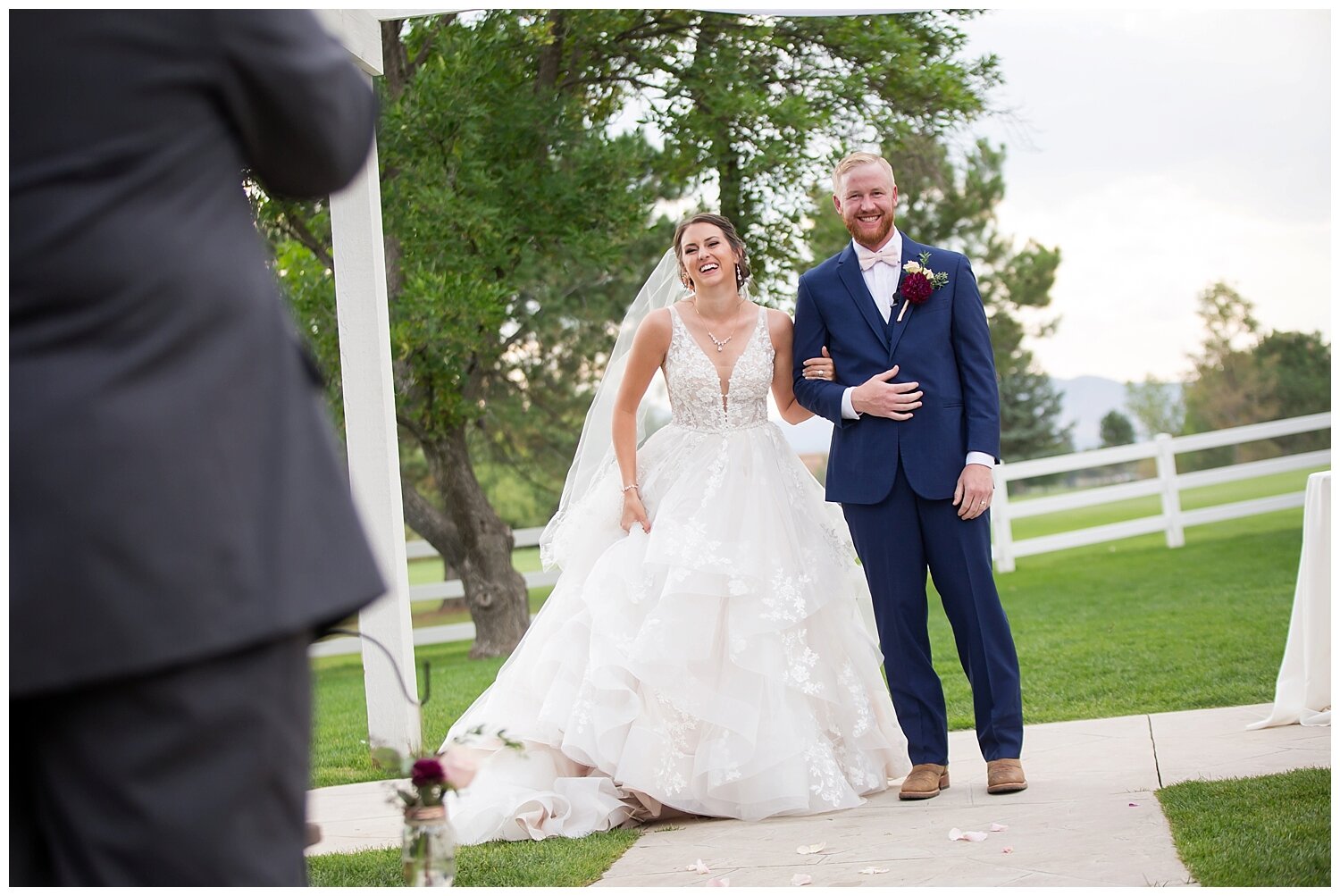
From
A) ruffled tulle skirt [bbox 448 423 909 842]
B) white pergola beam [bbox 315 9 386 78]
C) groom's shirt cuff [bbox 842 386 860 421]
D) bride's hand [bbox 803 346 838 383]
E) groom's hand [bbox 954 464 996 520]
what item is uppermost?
white pergola beam [bbox 315 9 386 78]

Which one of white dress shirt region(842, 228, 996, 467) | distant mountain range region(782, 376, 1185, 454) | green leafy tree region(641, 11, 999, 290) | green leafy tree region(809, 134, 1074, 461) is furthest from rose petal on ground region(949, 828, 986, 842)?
distant mountain range region(782, 376, 1185, 454)

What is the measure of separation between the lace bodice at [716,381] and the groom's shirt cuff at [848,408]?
0.43 metres

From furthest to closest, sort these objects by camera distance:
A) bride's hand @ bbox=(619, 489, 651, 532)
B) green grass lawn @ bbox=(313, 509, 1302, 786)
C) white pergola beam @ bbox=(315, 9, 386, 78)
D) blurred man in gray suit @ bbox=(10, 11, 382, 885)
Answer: green grass lawn @ bbox=(313, 509, 1302, 786), white pergola beam @ bbox=(315, 9, 386, 78), bride's hand @ bbox=(619, 489, 651, 532), blurred man in gray suit @ bbox=(10, 11, 382, 885)

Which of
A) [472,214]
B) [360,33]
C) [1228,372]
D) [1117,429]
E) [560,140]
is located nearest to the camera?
[360,33]

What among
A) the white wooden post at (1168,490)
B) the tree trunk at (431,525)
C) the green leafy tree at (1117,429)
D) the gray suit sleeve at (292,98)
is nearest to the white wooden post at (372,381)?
the gray suit sleeve at (292,98)

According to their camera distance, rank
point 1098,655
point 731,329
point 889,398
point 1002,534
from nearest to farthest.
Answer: point 889,398
point 731,329
point 1098,655
point 1002,534

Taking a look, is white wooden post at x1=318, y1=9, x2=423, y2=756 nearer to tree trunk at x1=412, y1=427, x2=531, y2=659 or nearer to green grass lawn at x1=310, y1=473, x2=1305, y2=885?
green grass lawn at x1=310, y1=473, x2=1305, y2=885

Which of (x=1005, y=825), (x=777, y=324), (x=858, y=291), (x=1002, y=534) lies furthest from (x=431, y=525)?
(x=1005, y=825)

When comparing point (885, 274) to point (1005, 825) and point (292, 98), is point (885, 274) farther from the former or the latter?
point (292, 98)

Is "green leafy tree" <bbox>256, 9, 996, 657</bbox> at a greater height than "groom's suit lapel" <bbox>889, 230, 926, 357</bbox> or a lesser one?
greater

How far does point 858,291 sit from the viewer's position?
4145 millimetres

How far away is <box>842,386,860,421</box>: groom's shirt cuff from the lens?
13.3 feet

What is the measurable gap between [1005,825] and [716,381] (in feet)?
5.63

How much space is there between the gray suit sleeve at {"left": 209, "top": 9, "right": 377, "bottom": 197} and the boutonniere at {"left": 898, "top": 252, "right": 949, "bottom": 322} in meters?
2.84
